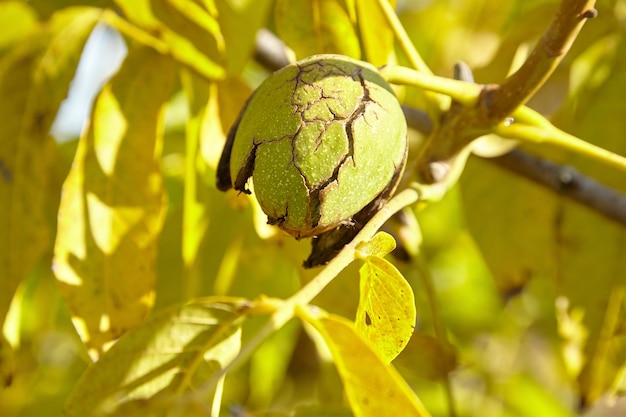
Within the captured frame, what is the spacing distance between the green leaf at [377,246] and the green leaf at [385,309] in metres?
0.02

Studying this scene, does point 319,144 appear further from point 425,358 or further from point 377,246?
point 425,358

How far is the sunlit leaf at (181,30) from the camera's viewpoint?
1.65 meters

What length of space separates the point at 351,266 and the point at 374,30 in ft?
1.37

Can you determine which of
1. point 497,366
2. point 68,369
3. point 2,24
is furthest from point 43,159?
point 497,366

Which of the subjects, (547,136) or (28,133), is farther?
(28,133)

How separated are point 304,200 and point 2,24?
4.50 ft

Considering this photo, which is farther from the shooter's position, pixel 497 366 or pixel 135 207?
pixel 497 366

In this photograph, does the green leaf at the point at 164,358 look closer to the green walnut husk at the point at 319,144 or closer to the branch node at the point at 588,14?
the green walnut husk at the point at 319,144

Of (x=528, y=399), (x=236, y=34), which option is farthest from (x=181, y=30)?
(x=528, y=399)

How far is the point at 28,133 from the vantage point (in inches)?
60.9

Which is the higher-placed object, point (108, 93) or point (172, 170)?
point (108, 93)

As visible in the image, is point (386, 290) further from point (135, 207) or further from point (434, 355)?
point (135, 207)

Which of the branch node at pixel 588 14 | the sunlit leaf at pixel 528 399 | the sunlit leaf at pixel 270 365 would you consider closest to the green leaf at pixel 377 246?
the branch node at pixel 588 14

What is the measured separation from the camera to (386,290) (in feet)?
3.62
